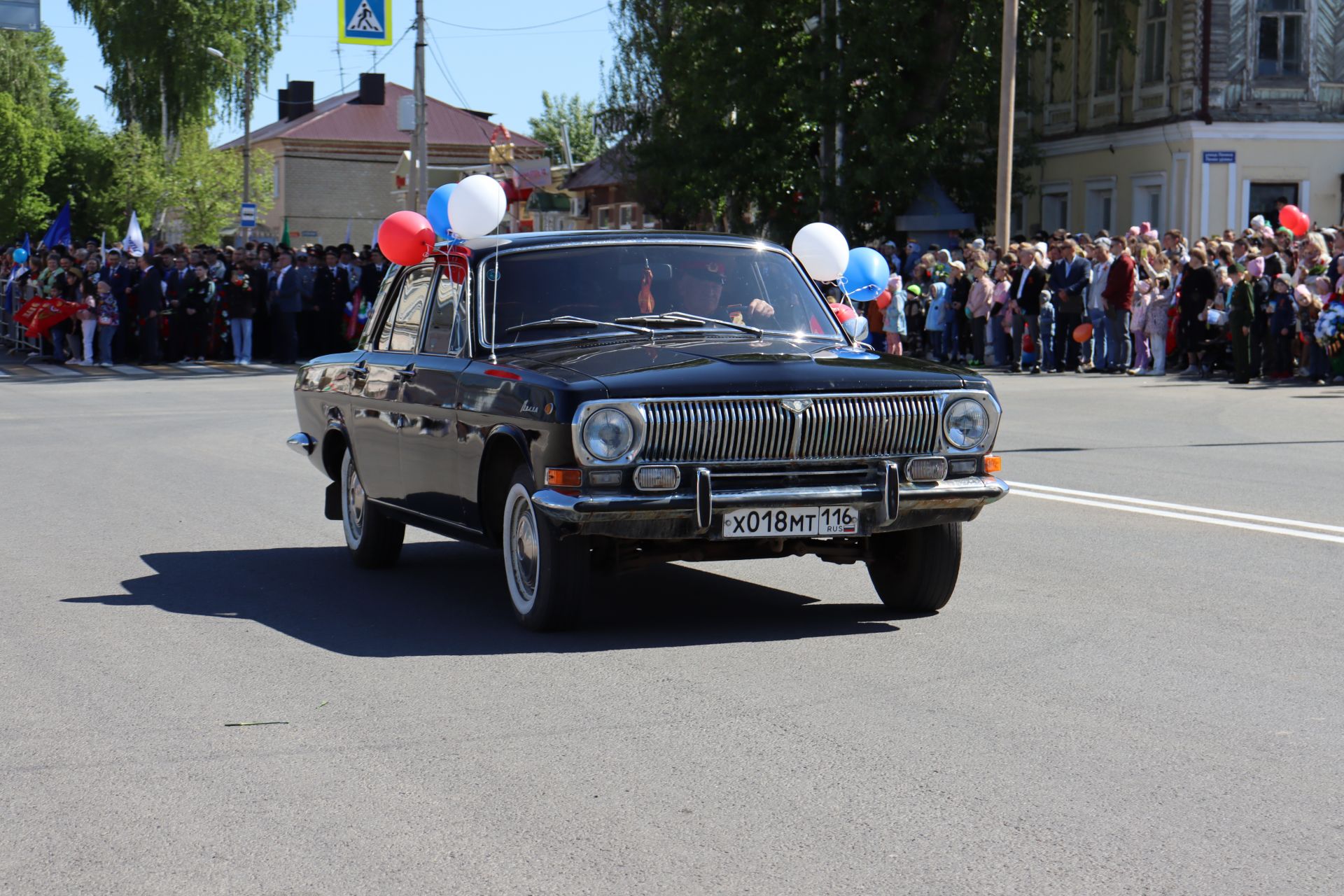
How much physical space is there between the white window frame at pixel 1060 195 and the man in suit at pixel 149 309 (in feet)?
71.3

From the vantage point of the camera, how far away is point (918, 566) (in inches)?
325

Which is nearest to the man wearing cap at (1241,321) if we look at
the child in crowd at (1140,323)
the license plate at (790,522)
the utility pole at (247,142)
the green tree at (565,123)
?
the child in crowd at (1140,323)

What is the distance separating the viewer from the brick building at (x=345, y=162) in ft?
319

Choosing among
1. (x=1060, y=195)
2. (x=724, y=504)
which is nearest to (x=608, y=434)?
(x=724, y=504)

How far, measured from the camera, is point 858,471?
7727 millimetres

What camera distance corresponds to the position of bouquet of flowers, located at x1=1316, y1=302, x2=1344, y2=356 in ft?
74.7

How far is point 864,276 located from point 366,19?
2383cm

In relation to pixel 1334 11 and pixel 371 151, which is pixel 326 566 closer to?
pixel 1334 11

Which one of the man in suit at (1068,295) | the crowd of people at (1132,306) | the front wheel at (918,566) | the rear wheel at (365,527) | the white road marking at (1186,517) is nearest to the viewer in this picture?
the front wheel at (918,566)

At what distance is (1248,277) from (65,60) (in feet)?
342

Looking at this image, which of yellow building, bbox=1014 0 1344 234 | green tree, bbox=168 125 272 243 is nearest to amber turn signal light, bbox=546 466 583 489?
yellow building, bbox=1014 0 1344 234

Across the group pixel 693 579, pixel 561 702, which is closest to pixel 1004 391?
pixel 693 579

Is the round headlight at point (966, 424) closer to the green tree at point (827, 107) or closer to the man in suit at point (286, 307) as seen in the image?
the man in suit at point (286, 307)

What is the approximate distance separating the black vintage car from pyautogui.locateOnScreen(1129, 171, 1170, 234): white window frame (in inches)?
1289
